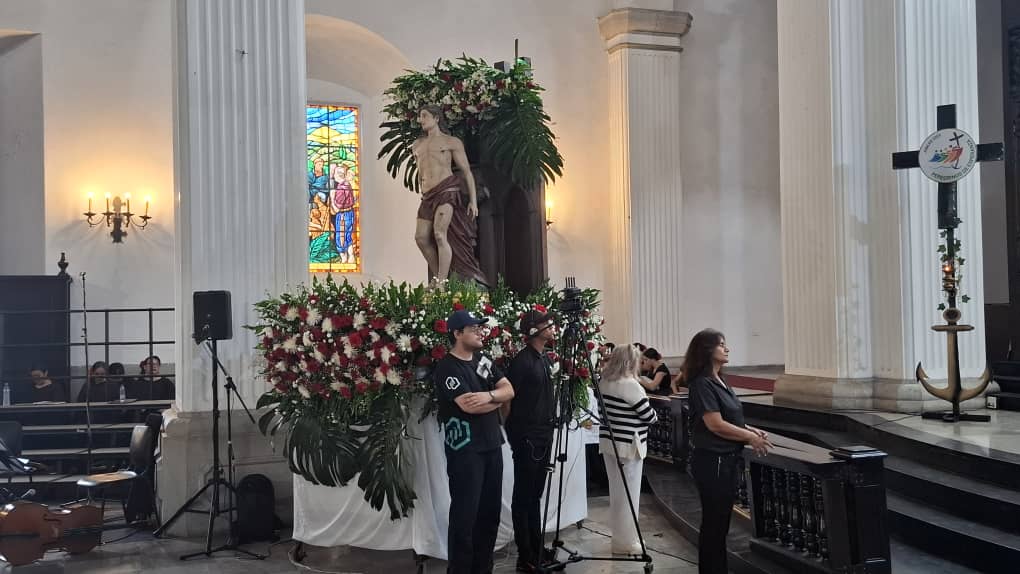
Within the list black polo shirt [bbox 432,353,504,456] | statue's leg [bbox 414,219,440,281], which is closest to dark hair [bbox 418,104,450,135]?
statue's leg [bbox 414,219,440,281]

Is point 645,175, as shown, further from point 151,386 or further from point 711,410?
point 711,410

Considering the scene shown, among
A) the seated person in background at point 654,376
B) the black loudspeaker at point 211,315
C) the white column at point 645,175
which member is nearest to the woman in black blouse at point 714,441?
the black loudspeaker at point 211,315

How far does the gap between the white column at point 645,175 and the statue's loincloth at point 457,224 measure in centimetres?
678

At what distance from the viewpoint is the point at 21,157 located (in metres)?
12.9

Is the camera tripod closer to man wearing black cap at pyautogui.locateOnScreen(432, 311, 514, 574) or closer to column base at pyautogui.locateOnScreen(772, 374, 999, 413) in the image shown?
man wearing black cap at pyautogui.locateOnScreen(432, 311, 514, 574)

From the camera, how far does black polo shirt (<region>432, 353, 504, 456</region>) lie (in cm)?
564

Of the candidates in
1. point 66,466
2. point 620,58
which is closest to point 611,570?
point 66,466

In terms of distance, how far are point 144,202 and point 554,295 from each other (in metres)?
7.44

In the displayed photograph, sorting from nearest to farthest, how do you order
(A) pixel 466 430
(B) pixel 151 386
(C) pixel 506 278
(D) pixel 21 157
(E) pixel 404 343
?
(A) pixel 466 430
(E) pixel 404 343
(C) pixel 506 278
(B) pixel 151 386
(D) pixel 21 157

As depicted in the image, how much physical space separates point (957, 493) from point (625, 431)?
7.24 feet

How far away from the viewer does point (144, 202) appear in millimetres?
12750

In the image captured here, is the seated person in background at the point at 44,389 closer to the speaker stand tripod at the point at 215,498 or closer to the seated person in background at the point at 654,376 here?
the speaker stand tripod at the point at 215,498

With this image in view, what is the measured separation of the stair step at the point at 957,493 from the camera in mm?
5797

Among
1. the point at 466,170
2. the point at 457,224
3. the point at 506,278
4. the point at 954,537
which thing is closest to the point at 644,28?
the point at 506,278
